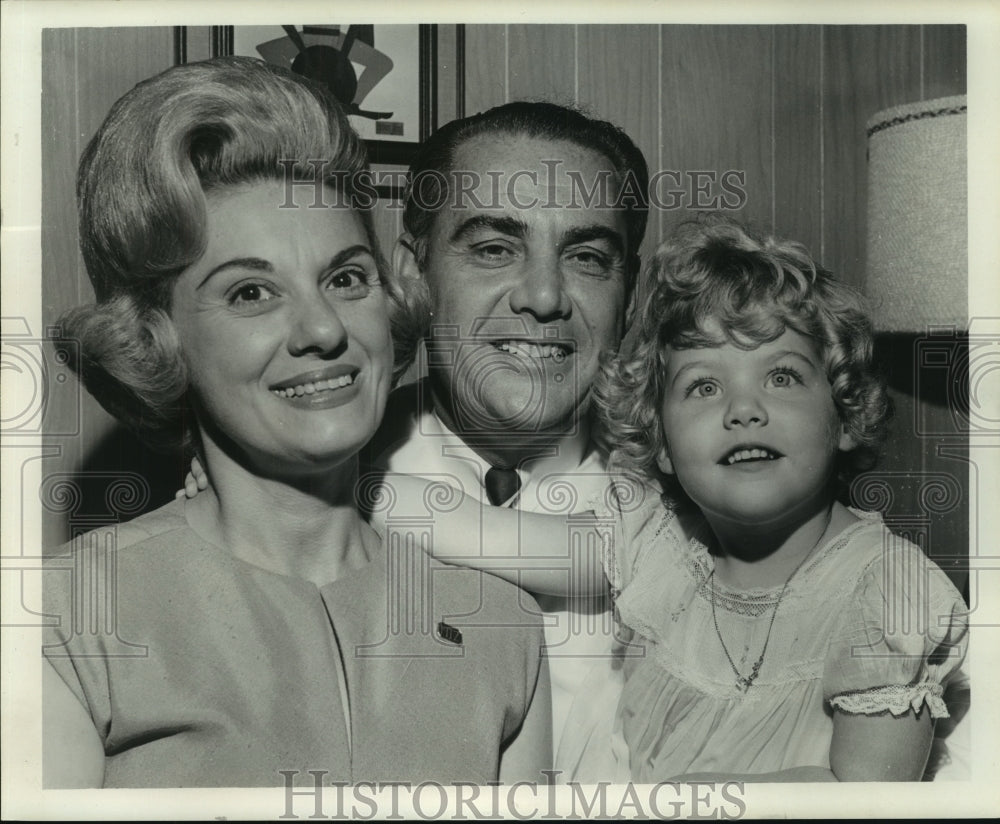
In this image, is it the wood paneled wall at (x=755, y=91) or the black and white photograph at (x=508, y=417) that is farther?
the wood paneled wall at (x=755, y=91)

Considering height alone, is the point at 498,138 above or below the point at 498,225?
above

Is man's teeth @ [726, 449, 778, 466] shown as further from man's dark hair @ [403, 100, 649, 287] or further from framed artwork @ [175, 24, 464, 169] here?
framed artwork @ [175, 24, 464, 169]

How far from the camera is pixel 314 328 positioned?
5.46ft

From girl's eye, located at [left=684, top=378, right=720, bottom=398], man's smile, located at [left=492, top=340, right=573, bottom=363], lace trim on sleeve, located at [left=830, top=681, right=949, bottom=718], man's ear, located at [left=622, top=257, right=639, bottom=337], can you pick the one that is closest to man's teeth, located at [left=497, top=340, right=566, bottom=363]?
man's smile, located at [left=492, top=340, right=573, bottom=363]

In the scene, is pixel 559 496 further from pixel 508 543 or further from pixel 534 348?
pixel 534 348

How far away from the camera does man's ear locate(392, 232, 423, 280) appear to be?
1.78m

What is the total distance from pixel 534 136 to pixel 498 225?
0.16 metres

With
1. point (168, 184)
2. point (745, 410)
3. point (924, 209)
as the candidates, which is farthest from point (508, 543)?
point (924, 209)

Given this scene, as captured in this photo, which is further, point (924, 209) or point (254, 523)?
point (924, 209)

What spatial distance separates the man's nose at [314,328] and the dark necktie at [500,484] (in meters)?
0.34

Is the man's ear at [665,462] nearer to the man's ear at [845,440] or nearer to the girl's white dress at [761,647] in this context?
the girl's white dress at [761,647]

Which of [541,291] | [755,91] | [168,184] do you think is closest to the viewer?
[168,184]

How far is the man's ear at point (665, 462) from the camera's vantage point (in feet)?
5.82

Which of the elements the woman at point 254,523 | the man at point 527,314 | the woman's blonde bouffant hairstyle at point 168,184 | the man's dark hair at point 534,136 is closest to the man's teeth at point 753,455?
the man at point 527,314
